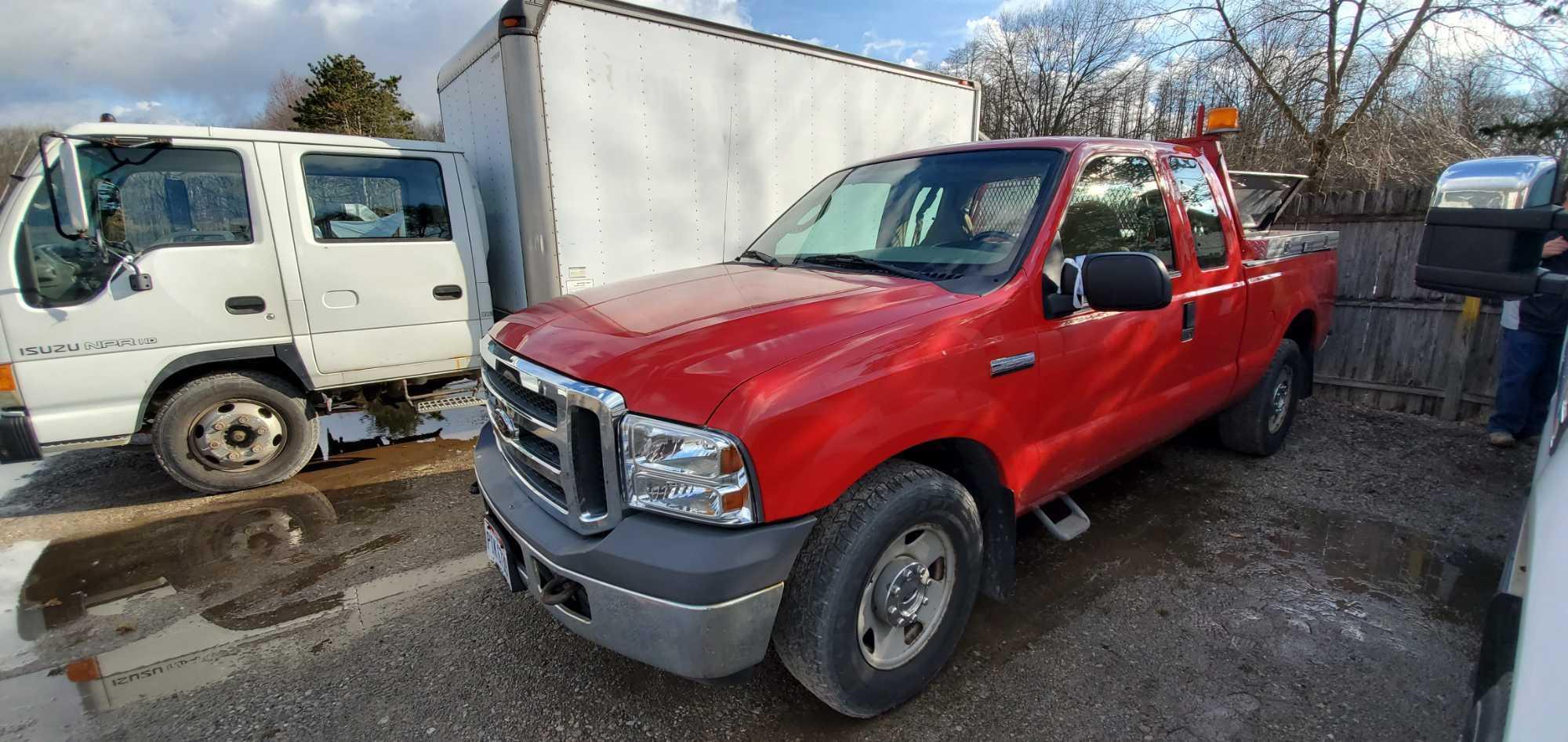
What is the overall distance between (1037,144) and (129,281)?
196 inches

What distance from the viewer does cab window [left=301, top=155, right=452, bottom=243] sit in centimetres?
448

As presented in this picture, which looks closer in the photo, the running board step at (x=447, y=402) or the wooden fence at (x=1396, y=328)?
the running board step at (x=447, y=402)

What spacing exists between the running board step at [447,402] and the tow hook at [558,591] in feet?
10.7

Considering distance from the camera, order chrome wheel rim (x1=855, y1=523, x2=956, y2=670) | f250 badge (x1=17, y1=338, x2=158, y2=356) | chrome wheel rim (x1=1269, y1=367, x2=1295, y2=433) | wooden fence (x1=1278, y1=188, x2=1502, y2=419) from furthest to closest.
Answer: wooden fence (x1=1278, y1=188, x2=1502, y2=419)
chrome wheel rim (x1=1269, y1=367, x2=1295, y2=433)
f250 badge (x1=17, y1=338, x2=158, y2=356)
chrome wheel rim (x1=855, y1=523, x2=956, y2=670)

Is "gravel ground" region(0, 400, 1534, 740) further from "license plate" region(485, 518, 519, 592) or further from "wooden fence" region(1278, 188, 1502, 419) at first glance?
"wooden fence" region(1278, 188, 1502, 419)

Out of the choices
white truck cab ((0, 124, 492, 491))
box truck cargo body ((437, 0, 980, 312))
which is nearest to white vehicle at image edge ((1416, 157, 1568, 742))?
box truck cargo body ((437, 0, 980, 312))

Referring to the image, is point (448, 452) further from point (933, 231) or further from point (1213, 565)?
point (1213, 565)

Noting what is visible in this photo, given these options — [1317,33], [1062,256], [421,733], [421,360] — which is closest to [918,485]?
[1062,256]

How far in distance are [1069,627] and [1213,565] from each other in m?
1.05

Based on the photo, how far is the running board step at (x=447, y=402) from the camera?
5.00m

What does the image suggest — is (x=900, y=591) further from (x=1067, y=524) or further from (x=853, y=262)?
(x=853, y=262)

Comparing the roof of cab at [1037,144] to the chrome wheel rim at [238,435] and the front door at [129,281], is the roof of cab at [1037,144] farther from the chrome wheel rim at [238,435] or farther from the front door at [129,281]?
the chrome wheel rim at [238,435]

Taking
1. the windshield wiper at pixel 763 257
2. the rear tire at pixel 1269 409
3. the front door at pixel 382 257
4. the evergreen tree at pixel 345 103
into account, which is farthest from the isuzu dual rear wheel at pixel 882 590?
the evergreen tree at pixel 345 103

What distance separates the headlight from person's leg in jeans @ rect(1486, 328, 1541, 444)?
5969 mm
